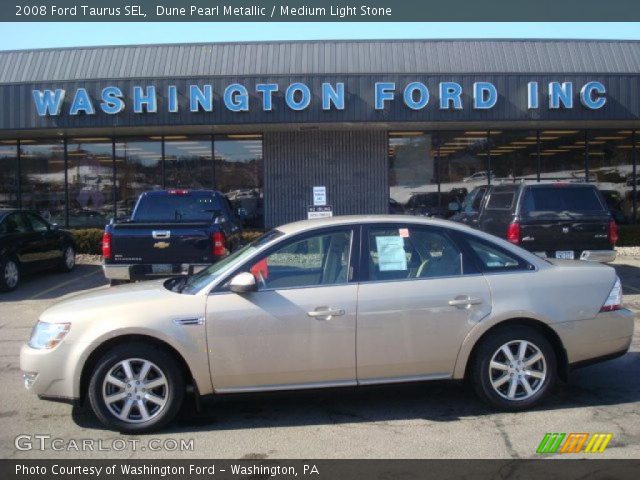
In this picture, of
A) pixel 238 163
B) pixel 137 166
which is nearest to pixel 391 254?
pixel 238 163

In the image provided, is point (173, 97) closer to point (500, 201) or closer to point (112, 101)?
point (112, 101)

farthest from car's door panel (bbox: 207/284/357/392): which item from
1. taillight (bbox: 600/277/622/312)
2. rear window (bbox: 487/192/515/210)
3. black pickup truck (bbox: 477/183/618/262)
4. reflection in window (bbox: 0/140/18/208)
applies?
reflection in window (bbox: 0/140/18/208)

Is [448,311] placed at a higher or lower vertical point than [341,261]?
lower

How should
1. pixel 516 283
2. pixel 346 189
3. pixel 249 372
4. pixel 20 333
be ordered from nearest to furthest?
1. pixel 249 372
2. pixel 516 283
3. pixel 20 333
4. pixel 346 189

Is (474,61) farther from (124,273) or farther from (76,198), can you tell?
(124,273)

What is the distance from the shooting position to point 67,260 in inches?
589

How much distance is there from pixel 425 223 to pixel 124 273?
5563mm

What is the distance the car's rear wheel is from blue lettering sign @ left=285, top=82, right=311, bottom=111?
5.80m

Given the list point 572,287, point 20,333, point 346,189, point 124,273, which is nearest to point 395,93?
point 346,189

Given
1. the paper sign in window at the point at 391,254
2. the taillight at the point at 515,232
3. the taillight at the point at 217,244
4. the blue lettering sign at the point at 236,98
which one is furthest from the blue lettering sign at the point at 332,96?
the paper sign in window at the point at 391,254

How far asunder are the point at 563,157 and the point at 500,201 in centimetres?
829

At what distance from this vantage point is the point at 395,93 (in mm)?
16344

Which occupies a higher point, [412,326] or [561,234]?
[561,234]

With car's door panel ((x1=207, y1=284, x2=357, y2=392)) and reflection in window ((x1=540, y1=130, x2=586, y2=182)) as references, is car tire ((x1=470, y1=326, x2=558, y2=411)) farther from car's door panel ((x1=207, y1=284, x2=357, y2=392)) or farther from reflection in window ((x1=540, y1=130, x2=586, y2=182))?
reflection in window ((x1=540, y1=130, x2=586, y2=182))
